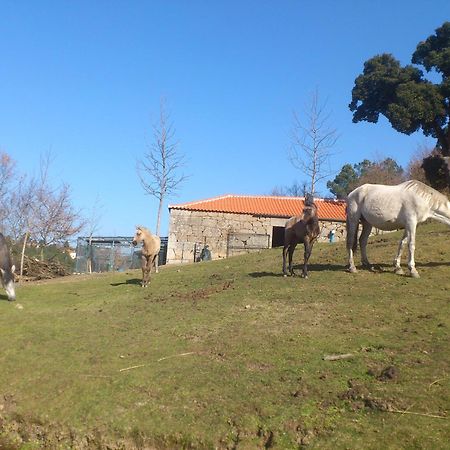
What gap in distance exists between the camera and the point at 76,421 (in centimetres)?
698

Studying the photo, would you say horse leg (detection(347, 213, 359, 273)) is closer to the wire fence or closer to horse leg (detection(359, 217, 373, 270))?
horse leg (detection(359, 217, 373, 270))

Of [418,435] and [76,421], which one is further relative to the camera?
[76,421]

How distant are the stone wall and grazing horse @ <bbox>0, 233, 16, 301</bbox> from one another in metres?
17.6

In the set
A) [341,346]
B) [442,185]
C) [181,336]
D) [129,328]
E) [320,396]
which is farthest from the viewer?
[442,185]

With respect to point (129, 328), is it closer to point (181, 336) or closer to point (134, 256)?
point (181, 336)

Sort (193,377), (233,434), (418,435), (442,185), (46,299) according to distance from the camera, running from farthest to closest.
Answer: (442,185)
(46,299)
(193,377)
(233,434)
(418,435)

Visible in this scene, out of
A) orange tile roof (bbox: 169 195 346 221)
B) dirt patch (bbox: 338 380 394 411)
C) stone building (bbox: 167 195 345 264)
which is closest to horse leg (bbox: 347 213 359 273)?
dirt patch (bbox: 338 380 394 411)

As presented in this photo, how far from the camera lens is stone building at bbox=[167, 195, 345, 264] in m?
32.9

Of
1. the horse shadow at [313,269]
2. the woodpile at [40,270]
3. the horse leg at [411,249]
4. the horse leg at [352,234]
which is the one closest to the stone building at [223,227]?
the woodpile at [40,270]

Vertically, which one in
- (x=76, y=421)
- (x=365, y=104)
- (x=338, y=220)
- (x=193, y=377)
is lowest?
(x=76, y=421)

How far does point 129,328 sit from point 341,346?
166 inches

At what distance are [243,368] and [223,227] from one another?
86.1 feet

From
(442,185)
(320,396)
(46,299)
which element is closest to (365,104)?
(442,185)

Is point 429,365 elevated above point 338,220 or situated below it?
below
